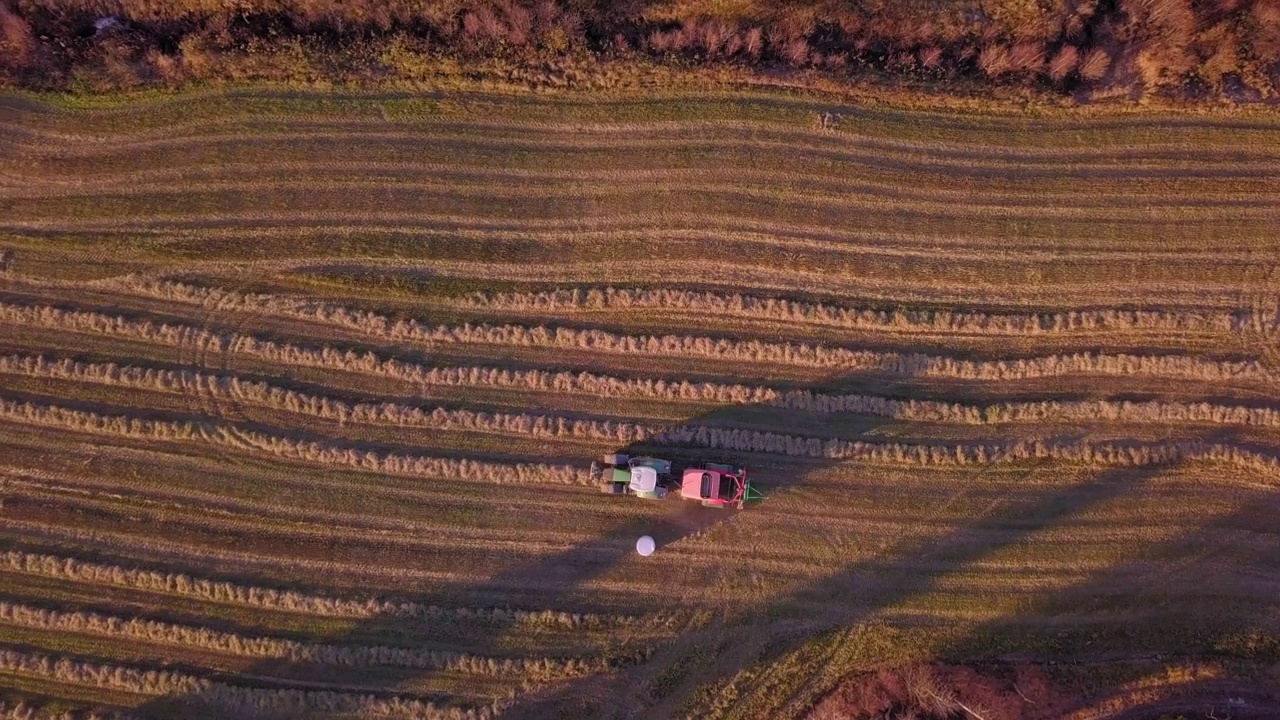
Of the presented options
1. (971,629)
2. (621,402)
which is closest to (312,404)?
(621,402)

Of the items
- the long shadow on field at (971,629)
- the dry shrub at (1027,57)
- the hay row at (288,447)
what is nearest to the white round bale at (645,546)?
the hay row at (288,447)

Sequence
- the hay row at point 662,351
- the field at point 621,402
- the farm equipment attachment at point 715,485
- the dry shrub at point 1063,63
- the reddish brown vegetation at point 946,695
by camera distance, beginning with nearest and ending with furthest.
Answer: the reddish brown vegetation at point 946,695 < the farm equipment attachment at point 715,485 < the field at point 621,402 < the hay row at point 662,351 < the dry shrub at point 1063,63

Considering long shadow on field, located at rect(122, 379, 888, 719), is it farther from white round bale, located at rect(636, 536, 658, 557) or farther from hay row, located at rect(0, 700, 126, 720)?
hay row, located at rect(0, 700, 126, 720)

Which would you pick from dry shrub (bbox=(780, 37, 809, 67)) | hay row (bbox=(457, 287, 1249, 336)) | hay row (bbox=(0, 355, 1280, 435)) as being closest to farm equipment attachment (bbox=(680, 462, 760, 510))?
hay row (bbox=(0, 355, 1280, 435))

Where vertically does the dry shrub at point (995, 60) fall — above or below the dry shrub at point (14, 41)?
below

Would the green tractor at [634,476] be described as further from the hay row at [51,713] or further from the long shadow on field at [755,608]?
the hay row at [51,713]

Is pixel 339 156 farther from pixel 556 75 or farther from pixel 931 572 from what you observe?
pixel 931 572

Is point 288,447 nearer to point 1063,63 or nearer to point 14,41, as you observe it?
point 14,41
